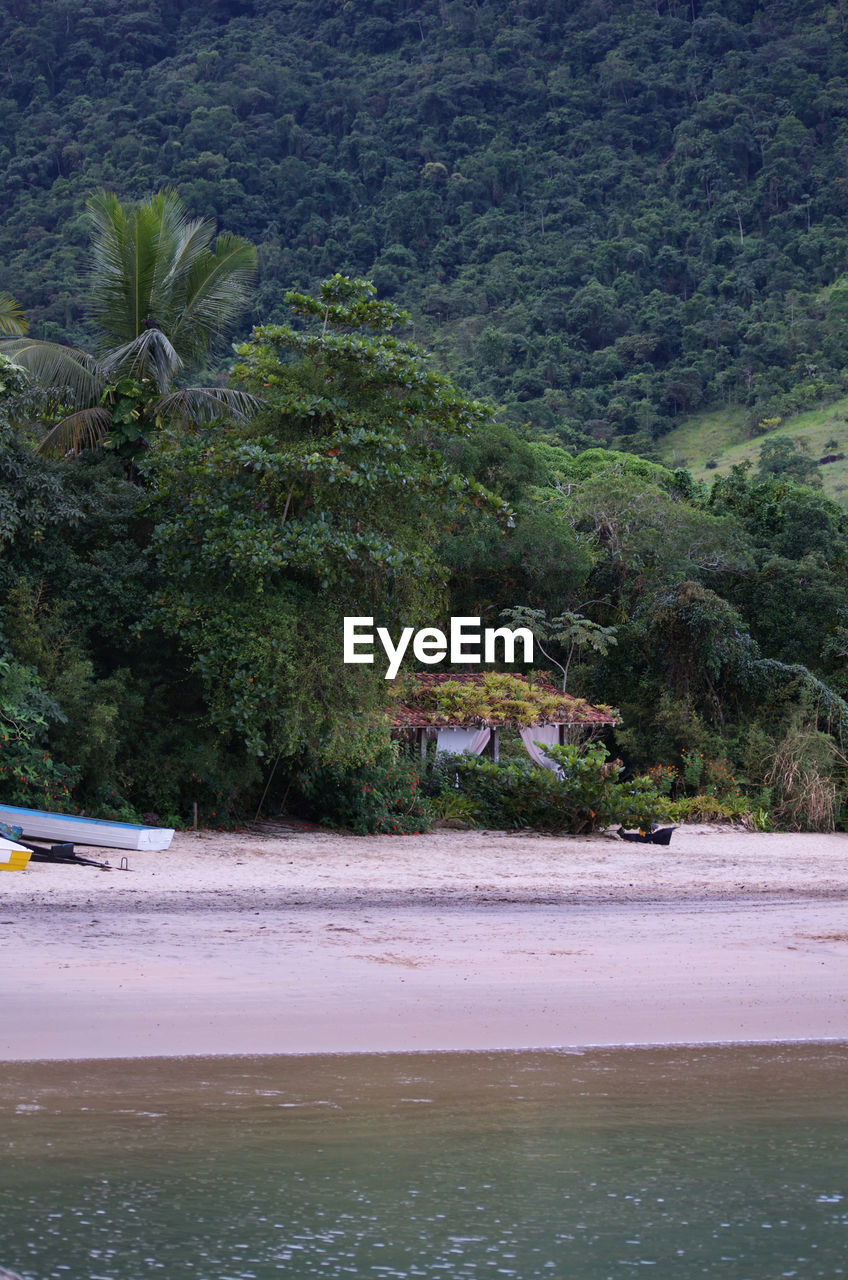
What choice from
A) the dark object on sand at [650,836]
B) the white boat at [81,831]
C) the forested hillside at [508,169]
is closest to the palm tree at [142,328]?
the white boat at [81,831]

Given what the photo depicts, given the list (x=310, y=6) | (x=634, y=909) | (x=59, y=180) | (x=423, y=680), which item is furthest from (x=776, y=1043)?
(x=310, y=6)

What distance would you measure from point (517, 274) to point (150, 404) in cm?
5778

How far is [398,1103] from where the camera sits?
753 centimetres

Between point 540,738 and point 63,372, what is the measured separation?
944 centimetres

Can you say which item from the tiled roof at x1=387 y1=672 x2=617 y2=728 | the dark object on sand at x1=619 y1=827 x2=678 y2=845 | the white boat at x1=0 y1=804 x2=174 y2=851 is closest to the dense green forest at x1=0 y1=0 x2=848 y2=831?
the dark object on sand at x1=619 y1=827 x2=678 y2=845

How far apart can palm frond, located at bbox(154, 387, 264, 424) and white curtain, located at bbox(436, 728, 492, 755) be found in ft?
19.2

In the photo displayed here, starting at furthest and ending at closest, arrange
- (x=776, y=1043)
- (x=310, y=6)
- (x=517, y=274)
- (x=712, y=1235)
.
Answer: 1. (x=310, y=6)
2. (x=517, y=274)
3. (x=776, y=1043)
4. (x=712, y=1235)

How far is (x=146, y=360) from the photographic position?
1902cm

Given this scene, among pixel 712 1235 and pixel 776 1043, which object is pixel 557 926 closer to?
pixel 776 1043

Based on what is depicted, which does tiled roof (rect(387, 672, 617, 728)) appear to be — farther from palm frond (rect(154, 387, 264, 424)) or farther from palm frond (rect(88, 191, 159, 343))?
palm frond (rect(88, 191, 159, 343))

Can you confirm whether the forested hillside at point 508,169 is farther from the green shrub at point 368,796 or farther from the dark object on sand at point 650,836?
the green shrub at point 368,796

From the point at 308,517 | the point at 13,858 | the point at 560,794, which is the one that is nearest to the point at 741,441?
the point at 560,794

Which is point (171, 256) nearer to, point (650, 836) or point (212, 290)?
point (212, 290)

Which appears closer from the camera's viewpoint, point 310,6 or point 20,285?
point 20,285
